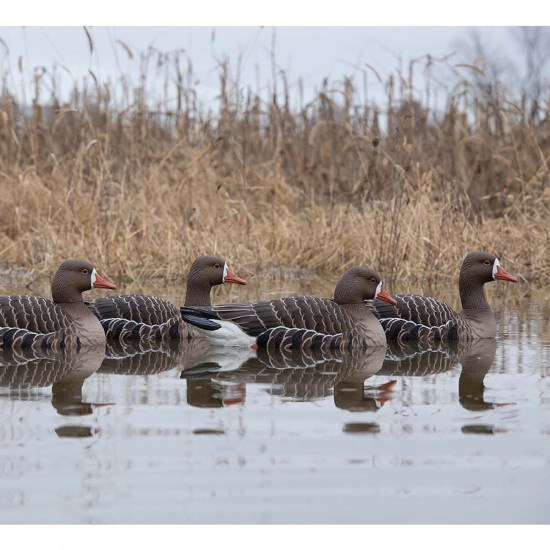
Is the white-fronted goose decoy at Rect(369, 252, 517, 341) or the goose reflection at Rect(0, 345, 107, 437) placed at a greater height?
the white-fronted goose decoy at Rect(369, 252, 517, 341)

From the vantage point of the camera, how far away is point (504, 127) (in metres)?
18.7

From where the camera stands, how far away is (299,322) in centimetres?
1015

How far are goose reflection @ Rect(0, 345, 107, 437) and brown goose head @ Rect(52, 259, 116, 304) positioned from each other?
0.60 m

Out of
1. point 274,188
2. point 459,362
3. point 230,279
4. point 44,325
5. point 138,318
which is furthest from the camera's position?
point 274,188

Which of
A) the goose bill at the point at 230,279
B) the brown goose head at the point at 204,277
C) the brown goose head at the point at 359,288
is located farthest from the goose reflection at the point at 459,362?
the brown goose head at the point at 204,277

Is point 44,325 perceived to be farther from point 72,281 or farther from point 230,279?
point 230,279

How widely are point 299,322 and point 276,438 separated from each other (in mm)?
3464

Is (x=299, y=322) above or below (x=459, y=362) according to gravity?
above

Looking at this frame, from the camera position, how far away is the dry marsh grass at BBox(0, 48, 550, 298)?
14945 mm

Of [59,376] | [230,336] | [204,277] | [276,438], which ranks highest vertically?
[204,277]

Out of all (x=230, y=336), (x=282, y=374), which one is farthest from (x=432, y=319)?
(x=282, y=374)

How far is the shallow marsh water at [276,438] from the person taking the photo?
5.44 m

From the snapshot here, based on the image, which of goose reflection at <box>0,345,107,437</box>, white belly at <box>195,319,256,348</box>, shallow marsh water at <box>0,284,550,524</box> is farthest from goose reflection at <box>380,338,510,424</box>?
goose reflection at <box>0,345,107,437</box>

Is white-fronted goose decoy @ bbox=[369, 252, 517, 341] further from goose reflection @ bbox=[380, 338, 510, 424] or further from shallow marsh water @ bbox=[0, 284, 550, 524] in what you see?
shallow marsh water @ bbox=[0, 284, 550, 524]
